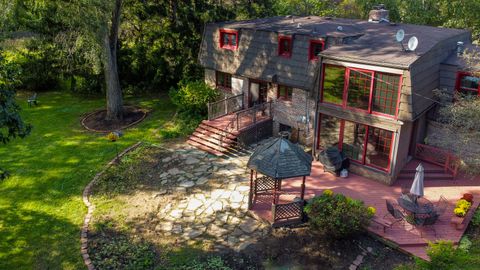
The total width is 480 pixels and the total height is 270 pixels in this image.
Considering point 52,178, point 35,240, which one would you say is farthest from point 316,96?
point 35,240

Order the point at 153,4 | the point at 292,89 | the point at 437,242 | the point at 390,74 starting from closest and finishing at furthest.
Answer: the point at 437,242 → the point at 390,74 → the point at 292,89 → the point at 153,4

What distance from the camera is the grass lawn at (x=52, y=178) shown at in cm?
1361

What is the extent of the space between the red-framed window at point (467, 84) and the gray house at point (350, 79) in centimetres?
4

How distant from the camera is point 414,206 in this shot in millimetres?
13984

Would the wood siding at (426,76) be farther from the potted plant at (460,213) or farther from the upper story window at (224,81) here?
the upper story window at (224,81)

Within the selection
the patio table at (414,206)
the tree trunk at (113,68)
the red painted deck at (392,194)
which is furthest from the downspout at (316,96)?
the tree trunk at (113,68)

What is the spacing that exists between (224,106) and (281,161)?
946 cm

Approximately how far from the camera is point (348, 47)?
696 inches

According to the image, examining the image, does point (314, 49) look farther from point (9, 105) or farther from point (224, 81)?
point (9, 105)

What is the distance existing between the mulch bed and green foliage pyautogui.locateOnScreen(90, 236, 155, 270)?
10822 millimetres

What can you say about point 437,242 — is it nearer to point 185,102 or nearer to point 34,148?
point 185,102

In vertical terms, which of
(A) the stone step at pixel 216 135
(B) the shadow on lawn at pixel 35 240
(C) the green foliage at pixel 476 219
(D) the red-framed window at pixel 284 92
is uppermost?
(D) the red-framed window at pixel 284 92

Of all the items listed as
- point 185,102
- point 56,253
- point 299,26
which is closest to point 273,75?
point 299,26

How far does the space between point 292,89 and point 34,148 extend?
558 inches
